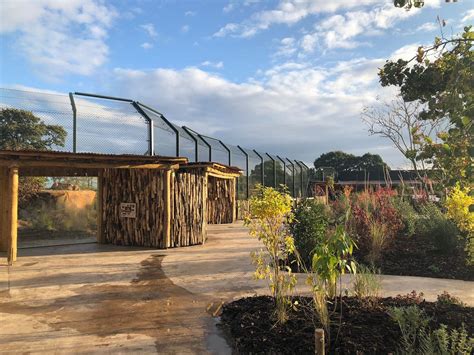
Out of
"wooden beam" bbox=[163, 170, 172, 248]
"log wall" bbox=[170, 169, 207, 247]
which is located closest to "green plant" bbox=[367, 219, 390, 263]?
"log wall" bbox=[170, 169, 207, 247]

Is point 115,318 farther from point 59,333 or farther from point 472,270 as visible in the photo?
point 472,270

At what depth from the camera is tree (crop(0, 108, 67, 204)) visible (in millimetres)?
9906

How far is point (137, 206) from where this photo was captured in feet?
31.1

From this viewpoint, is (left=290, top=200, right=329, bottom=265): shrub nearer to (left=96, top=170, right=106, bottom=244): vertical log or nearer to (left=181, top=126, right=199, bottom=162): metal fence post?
(left=96, top=170, right=106, bottom=244): vertical log

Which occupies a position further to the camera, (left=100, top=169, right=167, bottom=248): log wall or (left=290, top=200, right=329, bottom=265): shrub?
(left=100, top=169, right=167, bottom=248): log wall

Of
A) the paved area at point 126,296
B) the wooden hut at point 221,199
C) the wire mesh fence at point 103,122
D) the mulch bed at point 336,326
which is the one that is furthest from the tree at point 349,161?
the mulch bed at point 336,326

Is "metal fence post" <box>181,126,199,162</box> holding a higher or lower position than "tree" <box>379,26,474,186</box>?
higher

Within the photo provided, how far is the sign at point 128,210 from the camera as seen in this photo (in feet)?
31.2

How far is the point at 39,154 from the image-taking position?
25.6 ft

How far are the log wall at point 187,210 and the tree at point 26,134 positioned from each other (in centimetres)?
319

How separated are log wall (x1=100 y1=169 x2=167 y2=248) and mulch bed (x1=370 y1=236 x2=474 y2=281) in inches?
199

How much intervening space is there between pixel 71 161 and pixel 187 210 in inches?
114

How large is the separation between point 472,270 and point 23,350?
240 inches

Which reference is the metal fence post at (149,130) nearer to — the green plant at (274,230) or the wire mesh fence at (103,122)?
the wire mesh fence at (103,122)
